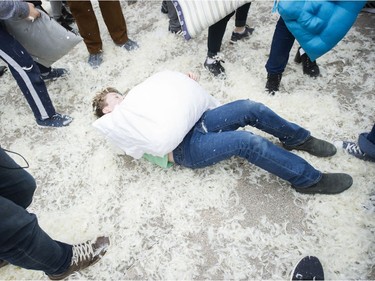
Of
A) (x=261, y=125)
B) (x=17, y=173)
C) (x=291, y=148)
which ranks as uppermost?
(x=17, y=173)

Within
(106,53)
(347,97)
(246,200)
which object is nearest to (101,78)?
(106,53)

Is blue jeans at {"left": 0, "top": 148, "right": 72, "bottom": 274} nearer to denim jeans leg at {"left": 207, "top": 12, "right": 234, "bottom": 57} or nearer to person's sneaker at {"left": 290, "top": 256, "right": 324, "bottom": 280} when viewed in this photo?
person's sneaker at {"left": 290, "top": 256, "right": 324, "bottom": 280}

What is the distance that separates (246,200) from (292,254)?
49 centimetres

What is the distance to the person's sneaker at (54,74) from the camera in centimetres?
356

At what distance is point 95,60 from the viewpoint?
366 cm

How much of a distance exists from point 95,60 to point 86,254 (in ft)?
7.66

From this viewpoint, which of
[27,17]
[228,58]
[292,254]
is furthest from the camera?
[228,58]

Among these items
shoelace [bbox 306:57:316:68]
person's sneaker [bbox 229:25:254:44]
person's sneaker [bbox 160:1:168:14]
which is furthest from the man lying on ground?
person's sneaker [bbox 160:1:168:14]

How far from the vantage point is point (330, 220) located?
2.15m

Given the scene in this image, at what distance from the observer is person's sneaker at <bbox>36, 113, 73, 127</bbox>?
10.2 ft

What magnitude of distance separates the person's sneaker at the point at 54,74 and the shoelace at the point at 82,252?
2171 mm

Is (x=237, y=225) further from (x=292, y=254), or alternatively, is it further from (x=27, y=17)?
(x=27, y=17)

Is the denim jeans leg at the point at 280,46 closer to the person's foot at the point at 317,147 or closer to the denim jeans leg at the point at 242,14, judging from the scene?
the person's foot at the point at 317,147

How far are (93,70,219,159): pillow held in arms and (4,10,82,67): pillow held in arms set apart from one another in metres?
1.18
